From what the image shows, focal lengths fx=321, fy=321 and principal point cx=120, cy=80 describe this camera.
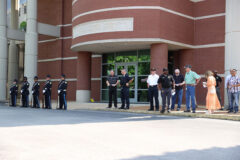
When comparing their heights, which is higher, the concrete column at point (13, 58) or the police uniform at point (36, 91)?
the concrete column at point (13, 58)

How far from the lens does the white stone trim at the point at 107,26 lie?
65.1ft

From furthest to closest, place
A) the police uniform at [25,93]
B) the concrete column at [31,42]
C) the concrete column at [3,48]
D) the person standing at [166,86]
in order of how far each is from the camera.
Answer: the concrete column at [3,48], the concrete column at [31,42], the police uniform at [25,93], the person standing at [166,86]

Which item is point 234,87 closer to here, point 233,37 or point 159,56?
point 233,37

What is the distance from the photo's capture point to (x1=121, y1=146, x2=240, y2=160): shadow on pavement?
197 inches

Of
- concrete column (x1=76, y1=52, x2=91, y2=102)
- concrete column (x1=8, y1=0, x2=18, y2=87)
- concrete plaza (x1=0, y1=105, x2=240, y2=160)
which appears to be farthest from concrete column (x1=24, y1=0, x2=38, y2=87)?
concrete plaza (x1=0, y1=105, x2=240, y2=160)

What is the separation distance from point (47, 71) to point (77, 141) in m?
24.6

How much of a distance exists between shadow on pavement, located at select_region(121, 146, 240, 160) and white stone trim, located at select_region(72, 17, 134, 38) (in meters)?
14.8

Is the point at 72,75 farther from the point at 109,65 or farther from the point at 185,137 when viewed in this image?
the point at 185,137

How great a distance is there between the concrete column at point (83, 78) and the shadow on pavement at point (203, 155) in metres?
19.3

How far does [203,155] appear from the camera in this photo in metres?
5.25

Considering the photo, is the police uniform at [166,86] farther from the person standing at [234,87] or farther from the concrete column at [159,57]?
the concrete column at [159,57]

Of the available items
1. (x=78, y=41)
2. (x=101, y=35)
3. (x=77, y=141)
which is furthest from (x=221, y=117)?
(x=78, y=41)

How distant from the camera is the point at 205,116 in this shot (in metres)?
11.9

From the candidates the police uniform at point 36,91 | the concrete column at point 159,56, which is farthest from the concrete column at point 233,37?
the police uniform at point 36,91
